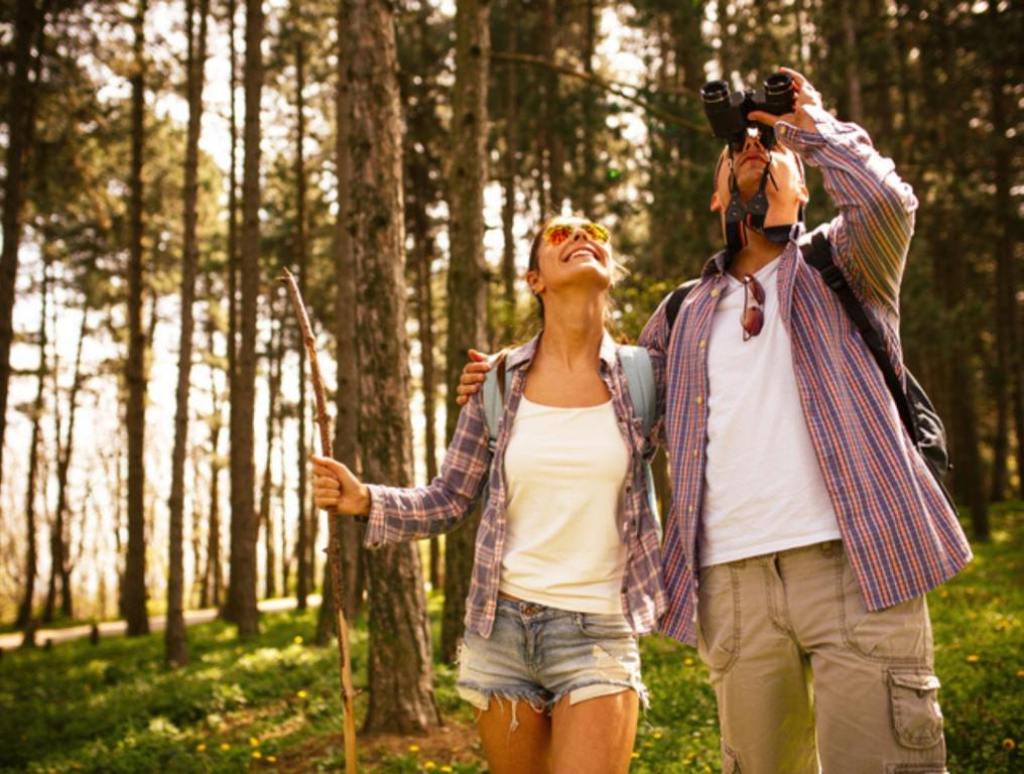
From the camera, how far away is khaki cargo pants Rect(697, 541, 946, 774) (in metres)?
2.44

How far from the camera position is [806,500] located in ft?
8.75

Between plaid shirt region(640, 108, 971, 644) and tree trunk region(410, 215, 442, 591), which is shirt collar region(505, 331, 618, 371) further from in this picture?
tree trunk region(410, 215, 442, 591)

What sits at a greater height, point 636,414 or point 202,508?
point 636,414

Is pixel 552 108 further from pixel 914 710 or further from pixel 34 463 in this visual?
pixel 914 710

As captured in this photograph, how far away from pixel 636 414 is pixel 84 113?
46.6 ft

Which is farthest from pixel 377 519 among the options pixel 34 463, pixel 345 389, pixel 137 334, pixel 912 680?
pixel 34 463

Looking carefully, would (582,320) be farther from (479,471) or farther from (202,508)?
(202,508)

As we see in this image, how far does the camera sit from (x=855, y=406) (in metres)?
2.65

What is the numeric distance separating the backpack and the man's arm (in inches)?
30.1

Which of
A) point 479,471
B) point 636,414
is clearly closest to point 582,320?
point 636,414

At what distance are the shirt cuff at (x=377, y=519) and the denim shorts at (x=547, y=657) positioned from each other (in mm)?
484

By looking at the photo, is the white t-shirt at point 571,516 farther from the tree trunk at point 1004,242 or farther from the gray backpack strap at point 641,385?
the tree trunk at point 1004,242

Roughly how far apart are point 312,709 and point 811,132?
7.62m

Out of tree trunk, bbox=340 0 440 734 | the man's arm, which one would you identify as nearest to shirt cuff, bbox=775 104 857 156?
the man's arm
